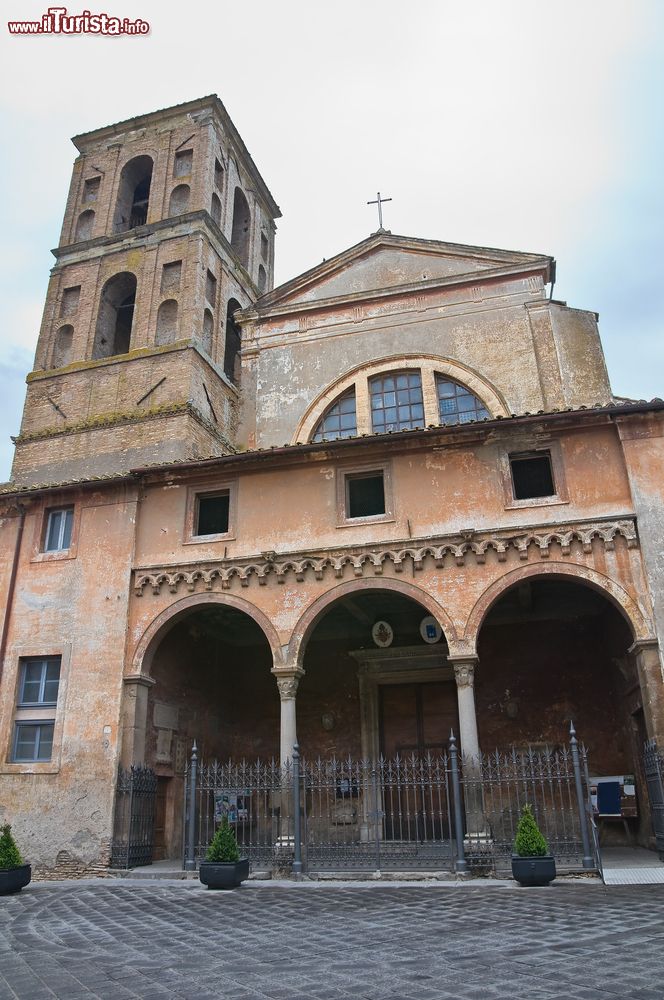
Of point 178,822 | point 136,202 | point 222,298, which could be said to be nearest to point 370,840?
point 178,822

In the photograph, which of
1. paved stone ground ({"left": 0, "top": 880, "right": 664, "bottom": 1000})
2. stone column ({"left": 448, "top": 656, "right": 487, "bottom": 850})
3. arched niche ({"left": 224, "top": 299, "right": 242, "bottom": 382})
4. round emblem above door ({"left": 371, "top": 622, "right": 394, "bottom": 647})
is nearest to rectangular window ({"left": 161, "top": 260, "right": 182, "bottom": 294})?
arched niche ({"left": 224, "top": 299, "right": 242, "bottom": 382})

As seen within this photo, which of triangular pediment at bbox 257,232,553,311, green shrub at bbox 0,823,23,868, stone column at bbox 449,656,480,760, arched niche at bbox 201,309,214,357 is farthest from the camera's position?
arched niche at bbox 201,309,214,357

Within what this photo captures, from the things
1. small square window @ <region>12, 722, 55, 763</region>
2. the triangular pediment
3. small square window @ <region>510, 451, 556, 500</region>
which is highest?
the triangular pediment

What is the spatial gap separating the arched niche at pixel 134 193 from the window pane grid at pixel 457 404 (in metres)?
15.5

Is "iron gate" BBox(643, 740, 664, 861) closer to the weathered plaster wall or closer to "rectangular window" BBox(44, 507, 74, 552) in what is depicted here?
the weathered plaster wall

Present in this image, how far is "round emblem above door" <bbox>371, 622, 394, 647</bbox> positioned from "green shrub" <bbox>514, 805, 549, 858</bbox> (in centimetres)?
660

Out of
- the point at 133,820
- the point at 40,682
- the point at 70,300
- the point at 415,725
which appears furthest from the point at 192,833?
the point at 70,300

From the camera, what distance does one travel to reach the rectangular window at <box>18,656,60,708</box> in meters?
15.2

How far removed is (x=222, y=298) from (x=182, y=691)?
14686 millimetres

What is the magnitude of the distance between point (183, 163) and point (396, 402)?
15.3 m

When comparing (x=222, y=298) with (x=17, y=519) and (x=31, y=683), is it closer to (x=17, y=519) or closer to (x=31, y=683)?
(x=17, y=519)

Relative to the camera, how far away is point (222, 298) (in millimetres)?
26531

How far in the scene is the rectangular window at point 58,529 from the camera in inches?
647

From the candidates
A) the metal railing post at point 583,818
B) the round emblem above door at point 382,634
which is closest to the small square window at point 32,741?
the round emblem above door at point 382,634
